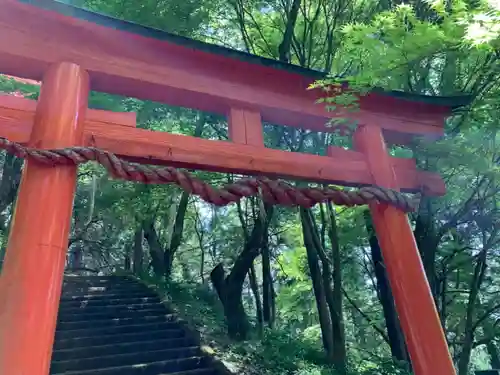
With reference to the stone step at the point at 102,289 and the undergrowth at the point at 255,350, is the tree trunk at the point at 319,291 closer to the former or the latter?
the undergrowth at the point at 255,350

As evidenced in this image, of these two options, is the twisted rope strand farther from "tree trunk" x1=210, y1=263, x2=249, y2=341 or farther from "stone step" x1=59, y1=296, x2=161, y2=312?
"stone step" x1=59, y1=296, x2=161, y2=312

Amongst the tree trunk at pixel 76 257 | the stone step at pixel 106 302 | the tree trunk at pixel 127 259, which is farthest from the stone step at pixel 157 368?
the tree trunk at pixel 76 257

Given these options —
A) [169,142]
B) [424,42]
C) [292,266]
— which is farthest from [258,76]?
[292,266]

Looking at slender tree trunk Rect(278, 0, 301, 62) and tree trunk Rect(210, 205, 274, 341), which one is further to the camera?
tree trunk Rect(210, 205, 274, 341)

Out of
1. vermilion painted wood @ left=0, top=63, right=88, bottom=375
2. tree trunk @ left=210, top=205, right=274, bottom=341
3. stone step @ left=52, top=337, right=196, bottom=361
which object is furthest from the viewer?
tree trunk @ left=210, top=205, right=274, bottom=341

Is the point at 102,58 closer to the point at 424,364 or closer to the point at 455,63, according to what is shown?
the point at 424,364

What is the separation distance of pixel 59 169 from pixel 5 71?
2.86 ft

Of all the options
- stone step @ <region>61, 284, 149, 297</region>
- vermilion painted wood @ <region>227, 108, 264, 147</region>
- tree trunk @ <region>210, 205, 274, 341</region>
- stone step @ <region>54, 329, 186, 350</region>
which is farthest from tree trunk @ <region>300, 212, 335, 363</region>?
stone step @ <region>61, 284, 149, 297</region>

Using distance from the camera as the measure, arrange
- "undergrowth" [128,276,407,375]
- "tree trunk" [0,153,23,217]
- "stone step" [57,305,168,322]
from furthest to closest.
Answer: "tree trunk" [0,153,23,217] → "stone step" [57,305,168,322] → "undergrowth" [128,276,407,375]

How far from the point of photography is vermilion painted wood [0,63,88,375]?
6.91 ft

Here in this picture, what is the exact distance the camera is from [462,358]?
5855 mm

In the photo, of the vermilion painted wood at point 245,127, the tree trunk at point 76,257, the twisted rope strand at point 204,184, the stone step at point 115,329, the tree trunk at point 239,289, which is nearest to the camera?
the twisted rope strand at point 204,184

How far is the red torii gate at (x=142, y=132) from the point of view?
7.43 feet

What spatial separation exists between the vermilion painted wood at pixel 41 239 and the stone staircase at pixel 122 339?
118 inches
